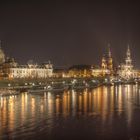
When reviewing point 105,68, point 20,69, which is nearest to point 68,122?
point 20,69

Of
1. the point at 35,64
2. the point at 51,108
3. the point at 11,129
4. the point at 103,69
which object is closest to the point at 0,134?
the point at 11,129

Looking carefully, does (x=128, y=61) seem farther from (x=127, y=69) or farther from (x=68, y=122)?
(x=68, y=122)

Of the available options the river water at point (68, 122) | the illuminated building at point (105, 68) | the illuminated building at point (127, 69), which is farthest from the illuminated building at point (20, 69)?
the river water at point (68, 122)

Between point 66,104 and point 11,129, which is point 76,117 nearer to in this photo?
point 11,129

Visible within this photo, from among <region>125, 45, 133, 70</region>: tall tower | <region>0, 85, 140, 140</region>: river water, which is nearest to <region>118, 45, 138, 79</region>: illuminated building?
<region>125, 45, 133, 70</region>: tall tower

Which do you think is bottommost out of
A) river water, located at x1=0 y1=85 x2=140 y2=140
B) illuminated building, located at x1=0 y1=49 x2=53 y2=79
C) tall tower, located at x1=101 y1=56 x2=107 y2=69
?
river water, located at x1=0 y1=85 x2=140 y2=140

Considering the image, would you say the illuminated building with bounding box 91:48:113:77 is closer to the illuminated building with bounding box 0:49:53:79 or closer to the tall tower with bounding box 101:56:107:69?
the tall tower with bounding box 101:56:107:69

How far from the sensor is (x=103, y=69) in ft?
402

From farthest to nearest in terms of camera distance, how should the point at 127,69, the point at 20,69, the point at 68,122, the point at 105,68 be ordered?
the point at 127,69 → the point at 105,68 → the point at 20,69 → the point at 68,122

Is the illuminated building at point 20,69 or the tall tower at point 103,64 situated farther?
the tall tower at point 103,64

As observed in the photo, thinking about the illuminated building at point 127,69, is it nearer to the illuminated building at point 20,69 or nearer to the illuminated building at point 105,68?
the illuminated building at point 105,68

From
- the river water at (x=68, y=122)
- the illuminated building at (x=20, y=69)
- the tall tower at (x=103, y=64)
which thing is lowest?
the river water at (x=68, y=122)

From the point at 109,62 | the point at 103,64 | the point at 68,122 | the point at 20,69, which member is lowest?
the point at 68,122

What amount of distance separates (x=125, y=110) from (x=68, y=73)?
8110 cm
